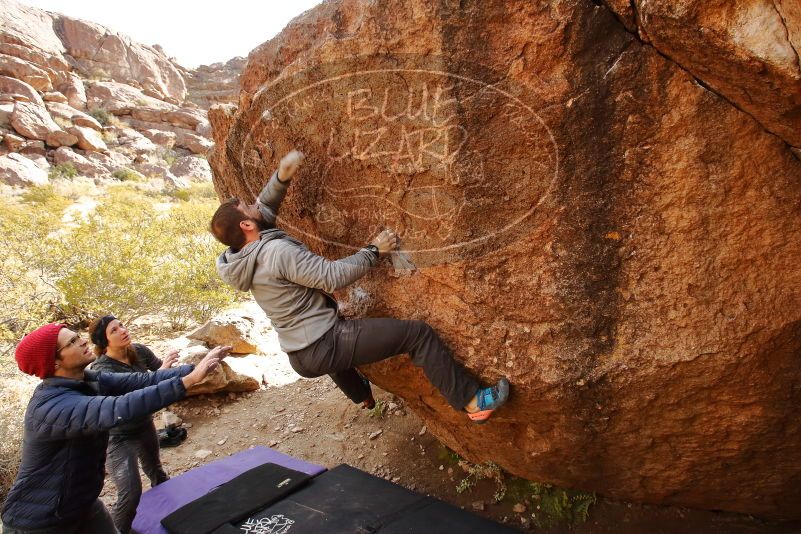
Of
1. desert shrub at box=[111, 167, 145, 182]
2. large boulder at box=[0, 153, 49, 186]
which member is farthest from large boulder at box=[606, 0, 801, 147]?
desert shrub at box=[111, 167, 145, 182]

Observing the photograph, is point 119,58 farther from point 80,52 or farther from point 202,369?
point 202,369

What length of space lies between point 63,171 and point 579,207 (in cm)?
2288

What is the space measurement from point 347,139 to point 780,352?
2.24m

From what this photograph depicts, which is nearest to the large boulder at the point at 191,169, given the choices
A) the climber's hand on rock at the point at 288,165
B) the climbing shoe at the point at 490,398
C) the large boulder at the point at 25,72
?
the large boulder at the point at 25,72

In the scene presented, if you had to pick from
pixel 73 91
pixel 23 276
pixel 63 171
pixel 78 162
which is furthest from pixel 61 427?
pixel 73 91

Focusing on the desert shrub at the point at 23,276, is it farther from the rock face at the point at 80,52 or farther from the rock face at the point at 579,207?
the rock face at the point at 80,52

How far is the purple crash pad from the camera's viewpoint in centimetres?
281

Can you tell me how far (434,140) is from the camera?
2.20 m

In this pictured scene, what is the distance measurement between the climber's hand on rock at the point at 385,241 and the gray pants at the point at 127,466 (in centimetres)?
210

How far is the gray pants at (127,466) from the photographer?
278 cm

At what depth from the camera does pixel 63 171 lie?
1912 centimetres

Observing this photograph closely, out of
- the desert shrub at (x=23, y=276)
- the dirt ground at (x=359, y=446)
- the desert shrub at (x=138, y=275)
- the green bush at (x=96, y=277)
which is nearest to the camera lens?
the dirt ground at (x=359, y=446)

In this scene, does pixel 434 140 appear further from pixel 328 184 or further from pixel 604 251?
pixel 604 251

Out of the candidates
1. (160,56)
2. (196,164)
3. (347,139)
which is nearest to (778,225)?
(347,139)
